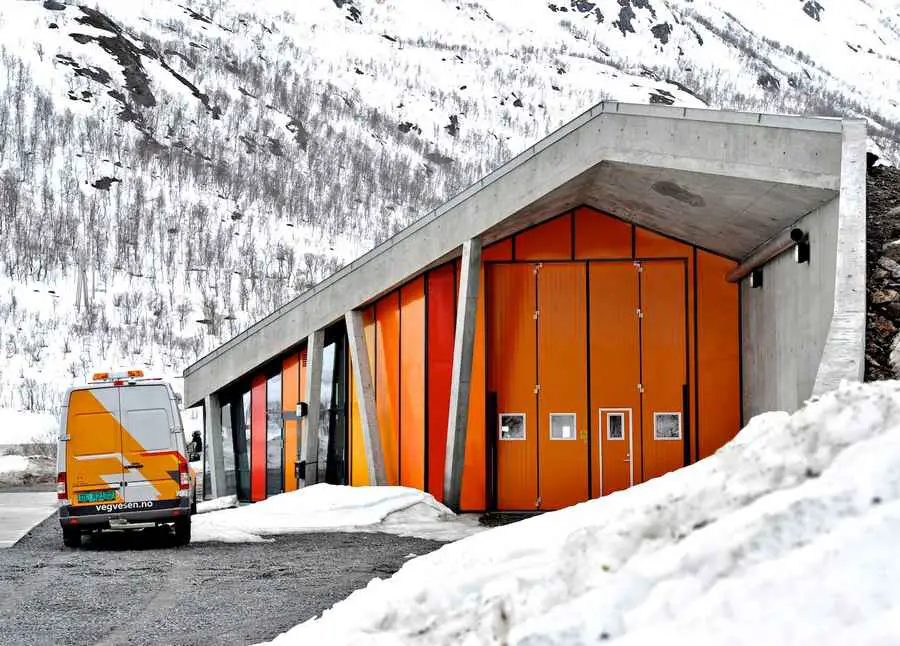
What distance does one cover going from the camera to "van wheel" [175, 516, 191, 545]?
15320mm

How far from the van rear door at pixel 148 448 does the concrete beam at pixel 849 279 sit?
25.5ft

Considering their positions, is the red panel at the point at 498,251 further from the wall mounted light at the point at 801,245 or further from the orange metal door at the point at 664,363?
the wall mounted light at the point at 801,245

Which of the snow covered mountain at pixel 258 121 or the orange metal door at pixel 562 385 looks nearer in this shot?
the orange metal door at pixel 562 385

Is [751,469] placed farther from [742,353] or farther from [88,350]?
[88,350]

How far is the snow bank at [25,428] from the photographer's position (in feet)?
113

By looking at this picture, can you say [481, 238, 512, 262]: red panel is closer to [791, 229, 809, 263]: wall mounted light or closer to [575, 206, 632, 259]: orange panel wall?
[575, 206, 632, 259]: orange panel wall

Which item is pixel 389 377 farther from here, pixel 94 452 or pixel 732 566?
pixel 732 566

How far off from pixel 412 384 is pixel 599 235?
4303mm

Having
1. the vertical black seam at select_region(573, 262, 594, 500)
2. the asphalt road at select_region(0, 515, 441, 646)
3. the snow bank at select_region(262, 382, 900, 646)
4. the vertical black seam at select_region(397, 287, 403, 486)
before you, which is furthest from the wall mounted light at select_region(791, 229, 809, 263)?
the snow bank at select_region(262, 382, 900, 646)

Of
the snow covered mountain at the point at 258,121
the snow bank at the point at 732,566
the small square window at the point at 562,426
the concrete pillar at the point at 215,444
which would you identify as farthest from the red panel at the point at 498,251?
the snow covered mountain at the point at 258,121

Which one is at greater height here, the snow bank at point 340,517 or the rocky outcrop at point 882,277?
the rocky outcrop at point 882,277

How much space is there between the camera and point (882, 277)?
46.4 ft

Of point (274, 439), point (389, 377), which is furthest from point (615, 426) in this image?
point (274, 439)

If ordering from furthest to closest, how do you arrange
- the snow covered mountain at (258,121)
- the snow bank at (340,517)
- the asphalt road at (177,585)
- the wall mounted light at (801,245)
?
the snow covered mountain at (258,121), the snow bank at (340,517), the wall mounted light at (801,245), the asphalt road at (177,585)
